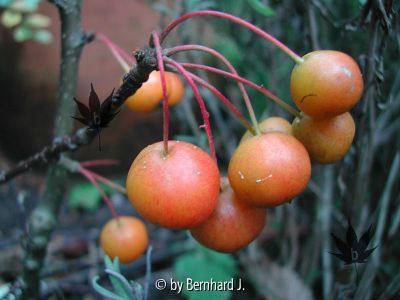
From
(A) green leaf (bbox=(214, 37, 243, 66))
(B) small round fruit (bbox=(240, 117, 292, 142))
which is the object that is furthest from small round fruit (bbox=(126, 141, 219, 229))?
(A) green leaf (bbox=(214, 37, 243, 66))

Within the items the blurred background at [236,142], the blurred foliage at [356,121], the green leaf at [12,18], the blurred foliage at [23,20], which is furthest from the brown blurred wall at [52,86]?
the green leaf at [12,18]

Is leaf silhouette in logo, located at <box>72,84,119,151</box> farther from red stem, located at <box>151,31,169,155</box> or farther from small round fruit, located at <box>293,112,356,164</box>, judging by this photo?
small round fruit, located at <box>293,112,356,164</box>

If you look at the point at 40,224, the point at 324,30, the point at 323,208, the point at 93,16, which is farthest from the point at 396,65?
the point at 93,16

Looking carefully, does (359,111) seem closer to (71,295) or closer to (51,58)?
(71,295)

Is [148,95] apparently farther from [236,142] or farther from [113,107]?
[236,142]

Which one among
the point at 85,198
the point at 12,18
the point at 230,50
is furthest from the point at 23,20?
the point at 85,198
